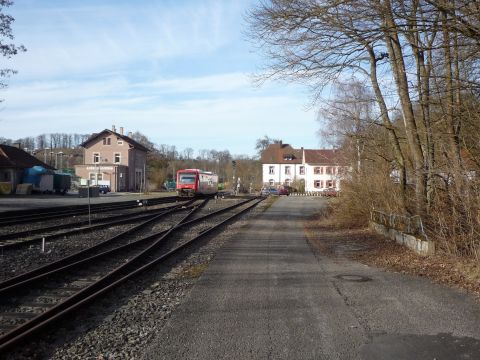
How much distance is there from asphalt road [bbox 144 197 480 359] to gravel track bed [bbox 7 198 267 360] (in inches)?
10.8

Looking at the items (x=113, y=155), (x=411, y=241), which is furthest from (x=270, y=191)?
(x=411, y=241)

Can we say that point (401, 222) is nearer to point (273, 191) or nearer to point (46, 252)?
point (46, 252)

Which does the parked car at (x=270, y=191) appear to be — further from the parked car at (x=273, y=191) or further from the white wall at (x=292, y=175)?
the white wall at (x=292, y=175)

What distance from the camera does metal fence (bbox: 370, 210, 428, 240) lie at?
13617mm

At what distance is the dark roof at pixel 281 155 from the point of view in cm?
11838

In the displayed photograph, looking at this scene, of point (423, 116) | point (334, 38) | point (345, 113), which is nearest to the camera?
point (334, 38)

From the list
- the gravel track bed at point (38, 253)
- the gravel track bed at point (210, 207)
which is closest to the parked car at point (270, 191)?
the gravel track bed at point (210, 207)

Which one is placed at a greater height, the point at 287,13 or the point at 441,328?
the point at 287,13

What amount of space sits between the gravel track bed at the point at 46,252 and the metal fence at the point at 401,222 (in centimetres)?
851

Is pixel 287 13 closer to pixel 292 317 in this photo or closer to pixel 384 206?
pixel 292 317

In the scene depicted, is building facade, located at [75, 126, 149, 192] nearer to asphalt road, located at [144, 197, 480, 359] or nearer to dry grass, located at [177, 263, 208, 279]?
dry grass, located at [177, 263, 208, 279]

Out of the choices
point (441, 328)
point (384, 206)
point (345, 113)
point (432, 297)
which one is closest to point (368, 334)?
point (441, 328)

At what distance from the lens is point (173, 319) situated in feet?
23.4

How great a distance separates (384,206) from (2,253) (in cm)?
1286
